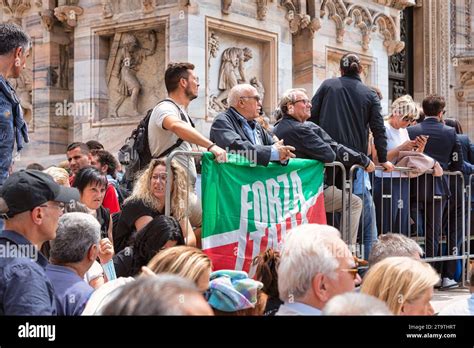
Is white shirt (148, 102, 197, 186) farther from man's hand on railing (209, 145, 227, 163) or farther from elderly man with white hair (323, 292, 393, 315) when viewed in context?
elderly man with white hair (323, 292, 393, 315)

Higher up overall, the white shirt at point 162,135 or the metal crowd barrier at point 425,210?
the white shirt at point 162,135

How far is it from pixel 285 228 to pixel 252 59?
617 cm

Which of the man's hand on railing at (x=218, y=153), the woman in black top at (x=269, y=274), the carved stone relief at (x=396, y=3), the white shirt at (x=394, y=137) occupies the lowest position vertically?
the woman in black top at (x=269, y=274)

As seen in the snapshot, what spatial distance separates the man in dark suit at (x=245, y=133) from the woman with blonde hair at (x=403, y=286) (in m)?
3.10

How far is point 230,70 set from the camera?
482 inches

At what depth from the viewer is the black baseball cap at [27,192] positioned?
4242mm

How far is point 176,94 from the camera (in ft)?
23.4

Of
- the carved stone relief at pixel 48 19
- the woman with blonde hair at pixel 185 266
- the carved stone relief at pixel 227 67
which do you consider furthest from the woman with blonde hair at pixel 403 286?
the carved stone relief at pixel 48 19

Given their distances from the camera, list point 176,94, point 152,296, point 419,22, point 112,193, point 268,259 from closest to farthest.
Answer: point 152,296, point 268,259, point 176,94, point 112,193, point 419,22

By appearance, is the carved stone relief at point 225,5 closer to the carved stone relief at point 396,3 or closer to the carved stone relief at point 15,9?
the carved stone relief at point 15,9

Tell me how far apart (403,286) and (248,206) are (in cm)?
315

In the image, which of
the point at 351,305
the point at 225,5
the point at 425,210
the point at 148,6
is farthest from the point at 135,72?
the point at 351,305

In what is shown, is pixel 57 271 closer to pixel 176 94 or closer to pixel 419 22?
pixel 176 94

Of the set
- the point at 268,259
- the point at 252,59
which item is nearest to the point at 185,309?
the point at 268,259
